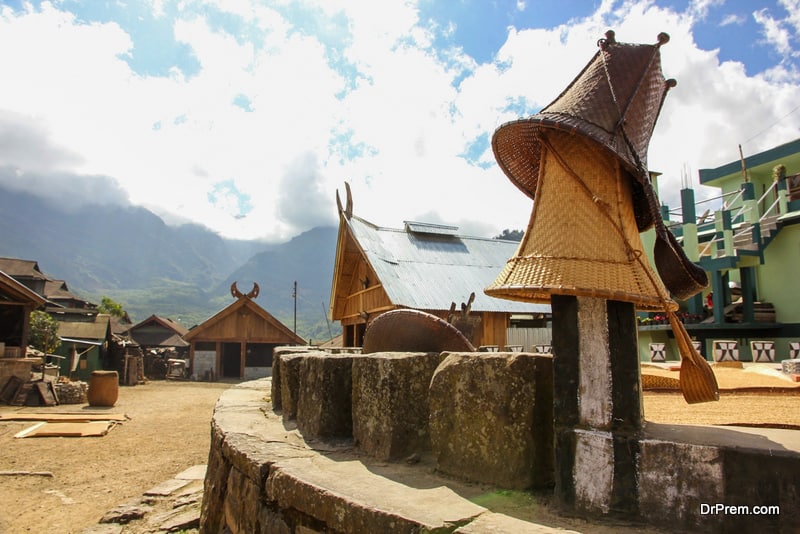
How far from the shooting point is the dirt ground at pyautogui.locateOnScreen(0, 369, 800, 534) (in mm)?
3896

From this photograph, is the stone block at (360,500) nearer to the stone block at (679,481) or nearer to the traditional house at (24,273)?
the stone block at (679,481)

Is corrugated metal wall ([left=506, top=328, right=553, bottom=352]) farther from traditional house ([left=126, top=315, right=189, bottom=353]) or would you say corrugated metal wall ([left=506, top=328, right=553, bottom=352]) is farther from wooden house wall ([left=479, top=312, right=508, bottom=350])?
traditional house ([left=126, top=315, right=189, bottom=353])

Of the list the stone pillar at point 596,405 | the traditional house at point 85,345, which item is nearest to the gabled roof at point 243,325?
the traditional house at point 85,345

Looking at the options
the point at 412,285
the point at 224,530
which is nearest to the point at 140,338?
the point at 412,285

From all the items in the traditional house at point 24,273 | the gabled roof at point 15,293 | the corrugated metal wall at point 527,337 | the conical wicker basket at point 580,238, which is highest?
the traditional house at point 24,273

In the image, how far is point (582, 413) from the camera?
2.39 m

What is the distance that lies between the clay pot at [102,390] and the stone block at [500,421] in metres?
15.8

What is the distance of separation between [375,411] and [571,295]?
55.1 inches

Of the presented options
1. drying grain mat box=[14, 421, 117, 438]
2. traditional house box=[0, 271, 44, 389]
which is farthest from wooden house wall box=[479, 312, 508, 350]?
traditional house box=[0, 271, 44, 389]

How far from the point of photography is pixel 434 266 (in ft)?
52.3

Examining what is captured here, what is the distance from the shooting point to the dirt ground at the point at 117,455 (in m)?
3.90

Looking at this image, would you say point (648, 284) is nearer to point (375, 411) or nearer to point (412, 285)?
point (375, 411)

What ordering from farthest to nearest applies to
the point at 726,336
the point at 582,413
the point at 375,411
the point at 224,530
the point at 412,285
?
the point at 726,336, the point at 412,285, the point at 224,530, the point at 375,411, the point at 582,413

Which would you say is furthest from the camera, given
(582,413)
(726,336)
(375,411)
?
(726,336)
